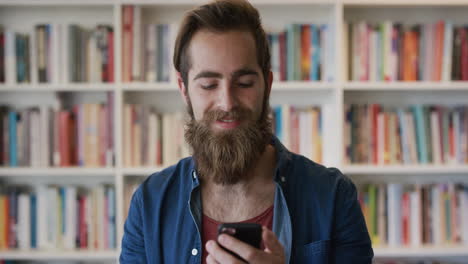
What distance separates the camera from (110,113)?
87.9 inches

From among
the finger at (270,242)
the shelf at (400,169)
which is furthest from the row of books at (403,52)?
the finger at (270,242)

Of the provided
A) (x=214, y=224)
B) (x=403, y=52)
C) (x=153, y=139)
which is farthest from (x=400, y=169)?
(x=214, y=224)

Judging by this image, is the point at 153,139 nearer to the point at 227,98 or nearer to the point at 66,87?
the point at 66,87

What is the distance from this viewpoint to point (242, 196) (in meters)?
1.26

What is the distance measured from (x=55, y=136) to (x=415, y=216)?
1835mm

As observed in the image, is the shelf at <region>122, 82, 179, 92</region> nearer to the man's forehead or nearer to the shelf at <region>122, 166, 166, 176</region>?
the shelf at <region>122, 166, 166, 176</region>

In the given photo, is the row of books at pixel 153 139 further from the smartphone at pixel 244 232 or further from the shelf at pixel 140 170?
the smartphone at pixel 244 232

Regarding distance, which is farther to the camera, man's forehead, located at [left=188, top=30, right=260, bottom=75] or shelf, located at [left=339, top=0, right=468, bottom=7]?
shelf, located at [left=339, top=0, right=468, bottom=7]

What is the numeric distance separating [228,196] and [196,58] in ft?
1.28

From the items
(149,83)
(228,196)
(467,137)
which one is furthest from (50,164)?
(467,137)

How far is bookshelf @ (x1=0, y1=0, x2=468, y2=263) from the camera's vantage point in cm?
217

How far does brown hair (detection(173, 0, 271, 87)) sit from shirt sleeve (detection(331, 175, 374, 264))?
1.40ft

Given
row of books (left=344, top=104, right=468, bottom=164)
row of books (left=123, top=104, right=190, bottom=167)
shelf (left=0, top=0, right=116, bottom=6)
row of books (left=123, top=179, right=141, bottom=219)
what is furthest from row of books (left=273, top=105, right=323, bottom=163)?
shelf (left=0, top=0, right=116, bottom=6)

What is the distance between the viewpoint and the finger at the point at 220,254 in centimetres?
93
